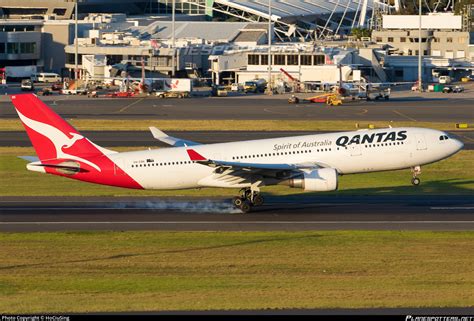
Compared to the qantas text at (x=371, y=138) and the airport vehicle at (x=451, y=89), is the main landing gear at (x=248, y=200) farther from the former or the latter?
the airport vehicle at (x=451, y=89)

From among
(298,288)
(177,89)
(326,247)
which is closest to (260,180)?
(326,247)

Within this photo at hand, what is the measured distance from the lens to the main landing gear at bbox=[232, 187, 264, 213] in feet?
203

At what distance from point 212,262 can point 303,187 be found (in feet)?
44.0

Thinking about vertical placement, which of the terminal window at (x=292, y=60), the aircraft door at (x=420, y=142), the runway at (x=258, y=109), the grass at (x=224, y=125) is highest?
the terminal window at (x=292, y=60)

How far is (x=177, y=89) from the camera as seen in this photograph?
175125 millimetres

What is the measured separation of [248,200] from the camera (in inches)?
2450

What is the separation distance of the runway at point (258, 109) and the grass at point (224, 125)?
21.8 feet

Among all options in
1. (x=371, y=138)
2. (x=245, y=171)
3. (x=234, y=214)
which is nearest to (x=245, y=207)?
(x=234, y=214)

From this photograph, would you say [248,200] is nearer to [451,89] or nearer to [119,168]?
[119,168]

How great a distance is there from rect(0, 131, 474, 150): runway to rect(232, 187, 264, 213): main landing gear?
34.3 m

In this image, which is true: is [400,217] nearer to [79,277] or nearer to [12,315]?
[79,277]

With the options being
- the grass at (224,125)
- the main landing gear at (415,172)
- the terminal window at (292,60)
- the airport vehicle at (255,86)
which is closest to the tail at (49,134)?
the main landing gear at (415,172)

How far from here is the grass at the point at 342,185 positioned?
7019 centimetres

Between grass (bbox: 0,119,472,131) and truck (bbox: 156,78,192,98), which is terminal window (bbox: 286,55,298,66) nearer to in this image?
truck (bbox: 156,78,192,98)
